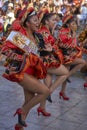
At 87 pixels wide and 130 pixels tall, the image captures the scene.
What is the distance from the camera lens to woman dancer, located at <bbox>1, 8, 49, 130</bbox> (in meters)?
5.02

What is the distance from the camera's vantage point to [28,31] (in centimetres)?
532

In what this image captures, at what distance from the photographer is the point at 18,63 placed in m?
5.02

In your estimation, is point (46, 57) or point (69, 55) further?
point (69, 55)

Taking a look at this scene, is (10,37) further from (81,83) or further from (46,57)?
(81,83)

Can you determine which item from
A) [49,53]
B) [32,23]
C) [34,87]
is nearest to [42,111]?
[49,53]

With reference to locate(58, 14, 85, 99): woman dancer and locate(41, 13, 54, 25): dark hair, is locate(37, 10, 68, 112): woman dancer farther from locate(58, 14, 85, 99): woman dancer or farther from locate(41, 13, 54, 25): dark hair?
locate(58, 14, 85, 99): woman dancer

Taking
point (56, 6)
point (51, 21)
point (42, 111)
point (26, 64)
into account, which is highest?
point (51, 21)

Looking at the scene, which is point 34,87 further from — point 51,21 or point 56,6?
point 56,6

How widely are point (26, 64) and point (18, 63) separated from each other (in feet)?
0.35

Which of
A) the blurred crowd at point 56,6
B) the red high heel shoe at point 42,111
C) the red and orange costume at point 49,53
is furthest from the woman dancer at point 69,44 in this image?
the blurred crowd at point 56,6

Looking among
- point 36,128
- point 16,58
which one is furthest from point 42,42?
point 36,128

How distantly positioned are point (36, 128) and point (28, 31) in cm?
145

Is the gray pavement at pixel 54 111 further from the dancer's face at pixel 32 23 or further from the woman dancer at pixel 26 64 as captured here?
the dancer's face at pixel 32 23

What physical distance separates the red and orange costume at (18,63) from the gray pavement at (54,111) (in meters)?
0.98
